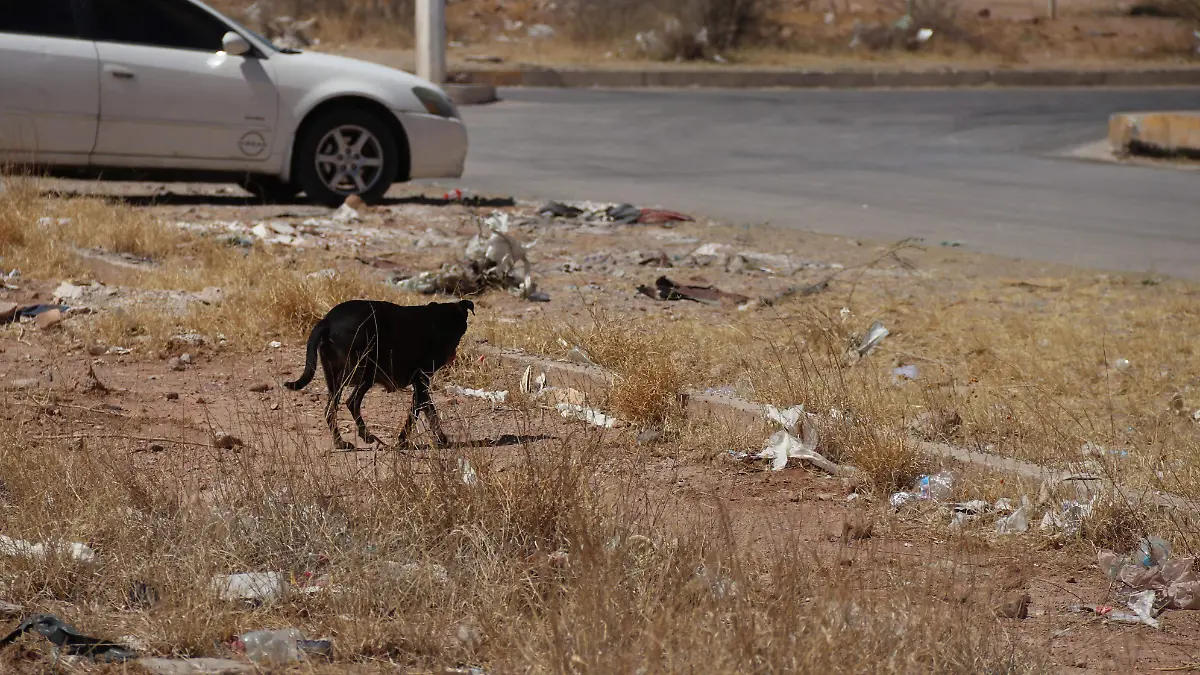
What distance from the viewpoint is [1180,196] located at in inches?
476

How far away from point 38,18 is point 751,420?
6.74 meters

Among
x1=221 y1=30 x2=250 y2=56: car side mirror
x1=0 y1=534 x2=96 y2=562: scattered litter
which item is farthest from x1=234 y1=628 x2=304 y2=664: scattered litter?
x1=221 y1=30 x2=250 y2=56: car side mirror

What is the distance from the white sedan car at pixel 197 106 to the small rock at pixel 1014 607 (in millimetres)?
7491

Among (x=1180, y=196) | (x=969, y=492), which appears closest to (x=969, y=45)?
(x=1180, y=196)

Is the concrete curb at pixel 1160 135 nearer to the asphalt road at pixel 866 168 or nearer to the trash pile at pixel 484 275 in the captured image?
the asphalt road at pixel 866 168

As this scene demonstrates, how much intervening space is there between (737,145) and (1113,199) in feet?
14.0

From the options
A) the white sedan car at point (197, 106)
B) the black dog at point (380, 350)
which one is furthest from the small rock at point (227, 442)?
the white sedan car at point (197, 106)

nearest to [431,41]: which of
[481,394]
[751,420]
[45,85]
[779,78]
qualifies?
[779,78]

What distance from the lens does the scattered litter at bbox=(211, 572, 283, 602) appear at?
3.28 meters

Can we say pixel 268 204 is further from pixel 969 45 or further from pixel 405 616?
pixel 969 45

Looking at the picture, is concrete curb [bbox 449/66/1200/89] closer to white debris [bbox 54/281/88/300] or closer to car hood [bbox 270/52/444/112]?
car hood [bbox 270/52/444/112]

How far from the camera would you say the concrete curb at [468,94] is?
61.4 feet

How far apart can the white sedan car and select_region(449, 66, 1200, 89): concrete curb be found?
11.3 metres

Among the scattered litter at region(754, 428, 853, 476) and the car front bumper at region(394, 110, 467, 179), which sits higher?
the car front bumper at region(394, 110, 467, 179)
